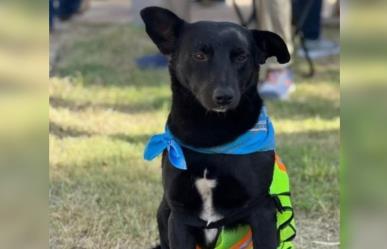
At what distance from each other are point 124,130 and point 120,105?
56cm

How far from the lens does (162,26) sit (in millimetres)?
2354

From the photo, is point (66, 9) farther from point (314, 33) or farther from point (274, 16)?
point (274, 16)

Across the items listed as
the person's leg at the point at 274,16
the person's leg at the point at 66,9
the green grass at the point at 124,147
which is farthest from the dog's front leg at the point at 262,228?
the person's leg at the point at 66,9

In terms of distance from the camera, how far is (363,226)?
4.81ft

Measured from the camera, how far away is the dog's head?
2182mm

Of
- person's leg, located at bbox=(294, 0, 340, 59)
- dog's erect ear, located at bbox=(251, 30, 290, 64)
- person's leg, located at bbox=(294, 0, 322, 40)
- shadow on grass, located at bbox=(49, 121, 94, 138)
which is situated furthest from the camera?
person's leg, located at bbox=(294, 0, 322, 40)

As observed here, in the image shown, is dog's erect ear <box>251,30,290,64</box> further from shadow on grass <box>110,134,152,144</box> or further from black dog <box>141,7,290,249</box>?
shadow on grass <box>110,134,152,144</box>

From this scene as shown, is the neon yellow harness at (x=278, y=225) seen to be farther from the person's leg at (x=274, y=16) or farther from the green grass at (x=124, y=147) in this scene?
the person's leg at (x=274, y=16)

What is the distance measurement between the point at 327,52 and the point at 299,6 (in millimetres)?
461

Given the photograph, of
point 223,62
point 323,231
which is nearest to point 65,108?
point 323,231

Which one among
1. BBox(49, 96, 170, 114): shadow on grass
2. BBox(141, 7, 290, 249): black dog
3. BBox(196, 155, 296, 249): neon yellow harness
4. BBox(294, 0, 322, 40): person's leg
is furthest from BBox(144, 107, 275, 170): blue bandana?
BBox(294, 0, 322, 40): person's leg

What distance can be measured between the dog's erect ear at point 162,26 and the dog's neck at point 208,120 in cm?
15

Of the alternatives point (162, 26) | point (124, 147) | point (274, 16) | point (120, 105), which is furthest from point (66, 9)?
point (162, 26)

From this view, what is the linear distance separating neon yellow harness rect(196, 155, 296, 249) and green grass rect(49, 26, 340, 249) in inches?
22.7
